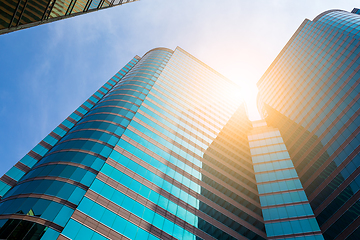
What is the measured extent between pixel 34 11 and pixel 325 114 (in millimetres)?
59029

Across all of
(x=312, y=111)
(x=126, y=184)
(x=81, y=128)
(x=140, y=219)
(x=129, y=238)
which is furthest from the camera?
(x=312, y=111)

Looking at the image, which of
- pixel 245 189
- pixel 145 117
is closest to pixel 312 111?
pixel 245 189

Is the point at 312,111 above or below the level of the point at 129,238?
above

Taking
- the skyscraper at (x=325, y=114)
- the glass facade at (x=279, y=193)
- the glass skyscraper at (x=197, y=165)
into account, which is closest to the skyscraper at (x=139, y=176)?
the glass skyscraper at (x=197, y=165)

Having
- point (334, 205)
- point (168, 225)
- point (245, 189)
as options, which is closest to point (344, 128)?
point (334, 205)

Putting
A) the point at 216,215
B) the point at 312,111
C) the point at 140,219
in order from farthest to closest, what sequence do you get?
1. the point at 312,111
2. the point at 216,215
3. the point at 140,219

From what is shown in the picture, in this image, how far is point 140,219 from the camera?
27531 millimetres

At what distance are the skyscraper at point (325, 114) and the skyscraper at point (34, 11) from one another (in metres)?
48.7

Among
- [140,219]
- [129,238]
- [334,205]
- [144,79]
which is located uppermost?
[144,79]

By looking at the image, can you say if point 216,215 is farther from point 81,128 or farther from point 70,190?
point 81,128

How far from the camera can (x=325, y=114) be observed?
5056cm

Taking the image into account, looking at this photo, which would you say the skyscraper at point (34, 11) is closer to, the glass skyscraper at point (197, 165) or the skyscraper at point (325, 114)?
the glass skyscraper at point (197, 165)

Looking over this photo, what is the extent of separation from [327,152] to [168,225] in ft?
126

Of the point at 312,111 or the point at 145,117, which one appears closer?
the point at 145,117
